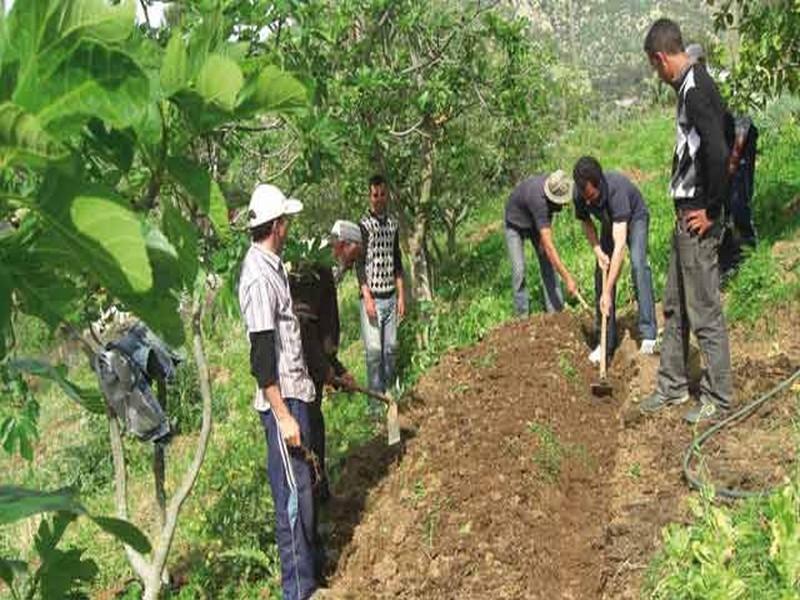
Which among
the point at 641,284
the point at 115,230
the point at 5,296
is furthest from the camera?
the point at 641,284

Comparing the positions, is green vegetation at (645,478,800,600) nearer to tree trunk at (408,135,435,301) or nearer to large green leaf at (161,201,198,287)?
large green leaf at (161,201,198,287)

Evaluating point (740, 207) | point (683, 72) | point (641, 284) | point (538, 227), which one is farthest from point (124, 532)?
point (538, 227)

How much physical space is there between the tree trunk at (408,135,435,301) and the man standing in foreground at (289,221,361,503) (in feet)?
11.9

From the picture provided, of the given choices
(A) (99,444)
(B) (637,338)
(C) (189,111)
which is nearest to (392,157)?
(B) (637,338)

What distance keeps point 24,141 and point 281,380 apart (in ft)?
13.9

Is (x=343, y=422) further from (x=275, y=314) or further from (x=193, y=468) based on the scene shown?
(x=275, y=314)

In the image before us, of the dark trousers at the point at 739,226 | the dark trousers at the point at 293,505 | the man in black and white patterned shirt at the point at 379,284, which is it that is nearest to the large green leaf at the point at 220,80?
the dark trousers at the point at 293,505

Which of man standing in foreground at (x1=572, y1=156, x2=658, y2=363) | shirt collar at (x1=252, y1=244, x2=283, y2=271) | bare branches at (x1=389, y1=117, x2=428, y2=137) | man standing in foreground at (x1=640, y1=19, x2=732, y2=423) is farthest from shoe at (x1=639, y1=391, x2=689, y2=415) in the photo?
bare branches at (x1=389, y1=117, x2=428, y2=137)

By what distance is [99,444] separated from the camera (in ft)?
33.2

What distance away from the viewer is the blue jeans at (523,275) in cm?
871

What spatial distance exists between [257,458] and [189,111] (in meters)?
6.99

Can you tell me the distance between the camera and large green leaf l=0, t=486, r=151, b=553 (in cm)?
92

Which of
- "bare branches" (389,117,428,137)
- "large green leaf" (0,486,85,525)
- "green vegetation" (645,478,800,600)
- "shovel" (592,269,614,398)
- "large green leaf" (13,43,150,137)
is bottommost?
"green vegetation" (645,478,800,600)

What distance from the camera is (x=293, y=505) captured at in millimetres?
4859
